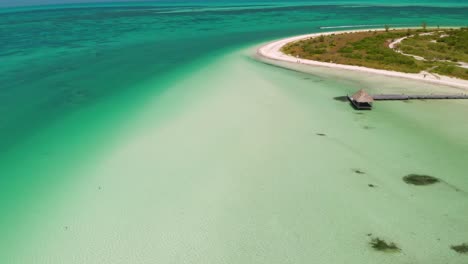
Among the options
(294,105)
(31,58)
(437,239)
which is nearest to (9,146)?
(294,105)

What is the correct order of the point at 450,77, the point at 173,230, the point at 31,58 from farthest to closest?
the point at 31,58
the point at 450,77
the point at 173,230

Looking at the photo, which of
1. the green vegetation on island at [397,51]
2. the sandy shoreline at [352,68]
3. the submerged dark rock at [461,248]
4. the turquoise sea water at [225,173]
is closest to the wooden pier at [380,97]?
the turquoise sea water at [225,173]

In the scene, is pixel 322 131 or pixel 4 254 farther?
pixel 322 131

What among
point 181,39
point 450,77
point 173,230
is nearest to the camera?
point 173,230

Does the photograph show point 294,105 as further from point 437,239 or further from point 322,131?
point 437,239

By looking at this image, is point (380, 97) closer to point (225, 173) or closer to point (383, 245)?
point (225, 173)

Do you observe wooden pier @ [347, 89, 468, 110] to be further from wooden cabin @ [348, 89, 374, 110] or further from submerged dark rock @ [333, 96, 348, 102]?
submerged dark rock @ [333, 96, 348, 102]

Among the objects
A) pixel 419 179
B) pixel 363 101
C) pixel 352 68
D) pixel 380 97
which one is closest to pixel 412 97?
pixel 380 97
